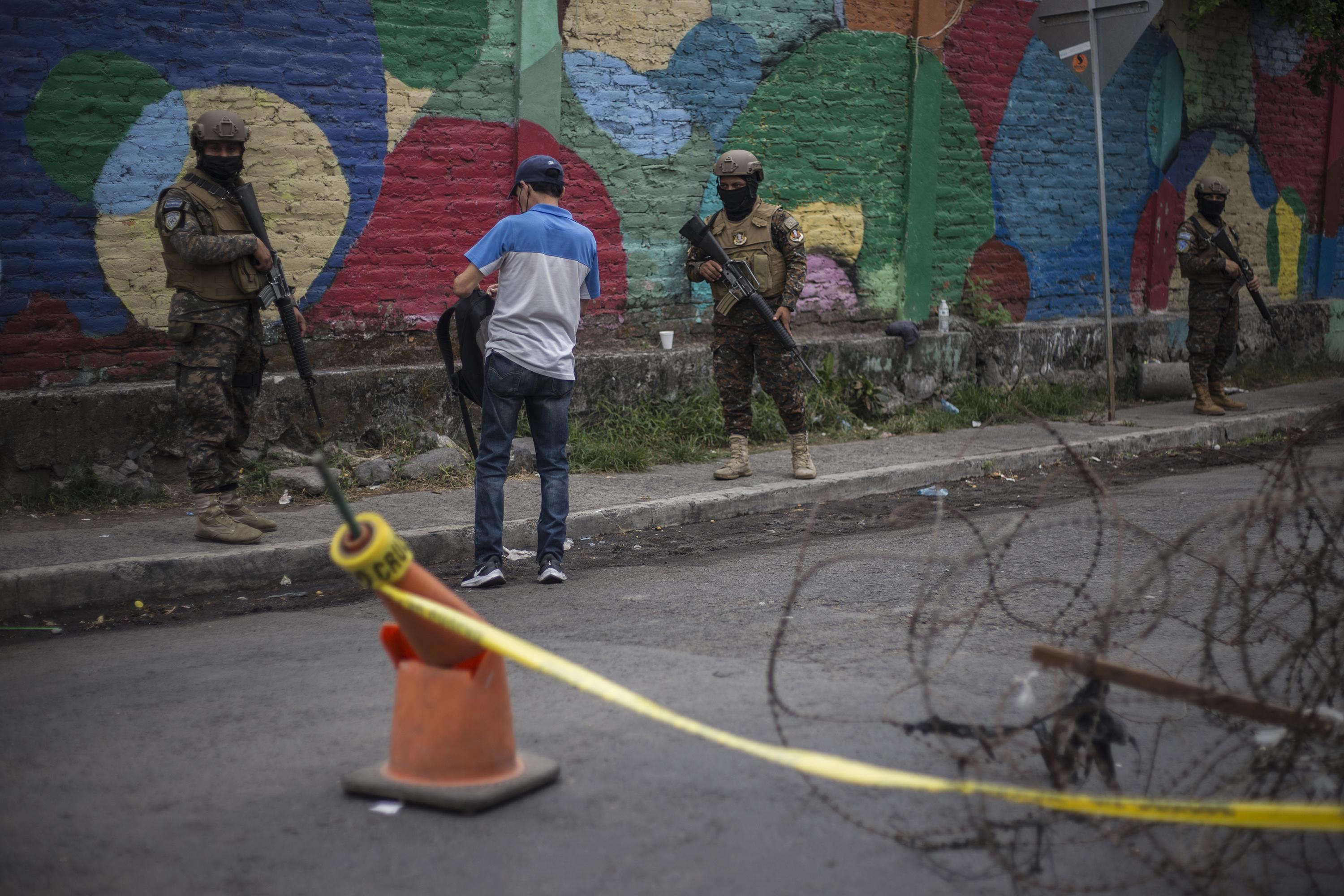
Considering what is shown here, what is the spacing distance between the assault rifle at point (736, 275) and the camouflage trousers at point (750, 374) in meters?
0.20

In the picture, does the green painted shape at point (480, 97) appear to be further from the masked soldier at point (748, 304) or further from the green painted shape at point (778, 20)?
the green painted shape at point (778, 20)

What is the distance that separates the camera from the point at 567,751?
3250 millimetres

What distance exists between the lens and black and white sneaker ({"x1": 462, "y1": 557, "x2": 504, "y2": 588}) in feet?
17.7

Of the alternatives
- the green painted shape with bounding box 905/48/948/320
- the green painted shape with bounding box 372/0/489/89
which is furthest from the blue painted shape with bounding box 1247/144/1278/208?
the green painted shape with bounding box 372/0/489/89

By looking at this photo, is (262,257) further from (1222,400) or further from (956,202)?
(1222,400)

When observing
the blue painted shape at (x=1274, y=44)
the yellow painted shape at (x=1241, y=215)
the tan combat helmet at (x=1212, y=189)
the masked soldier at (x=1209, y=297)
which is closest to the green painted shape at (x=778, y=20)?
the tan combat helmet at (x=1212, y=189)

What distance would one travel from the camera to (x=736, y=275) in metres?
7.57

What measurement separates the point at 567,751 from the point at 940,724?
1010mm

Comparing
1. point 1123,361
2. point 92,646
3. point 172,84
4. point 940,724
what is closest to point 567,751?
point 940,724

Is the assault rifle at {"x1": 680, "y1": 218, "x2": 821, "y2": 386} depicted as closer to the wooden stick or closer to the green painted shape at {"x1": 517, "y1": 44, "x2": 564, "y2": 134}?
the green painted shape at {"x1": 517, "y1": 44, "x2": 564, "y2": 134}

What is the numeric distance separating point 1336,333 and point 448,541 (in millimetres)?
14513

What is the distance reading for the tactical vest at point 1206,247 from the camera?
35.1ft

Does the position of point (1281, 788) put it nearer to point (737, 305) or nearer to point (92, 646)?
point (92, 646)

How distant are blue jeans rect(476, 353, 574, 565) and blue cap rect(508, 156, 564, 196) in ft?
2.69
